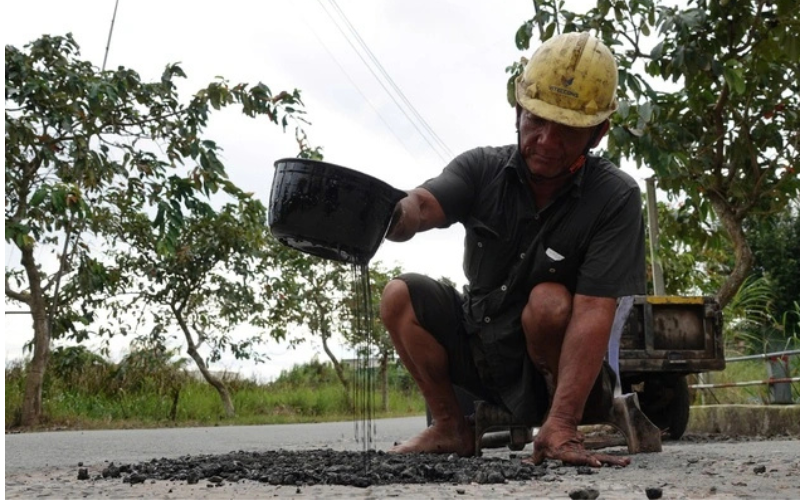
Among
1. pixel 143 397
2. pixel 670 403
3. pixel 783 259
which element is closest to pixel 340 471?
pixel 670 403

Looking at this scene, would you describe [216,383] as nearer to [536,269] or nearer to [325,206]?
[536,269]

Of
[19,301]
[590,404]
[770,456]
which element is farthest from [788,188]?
[19,301]

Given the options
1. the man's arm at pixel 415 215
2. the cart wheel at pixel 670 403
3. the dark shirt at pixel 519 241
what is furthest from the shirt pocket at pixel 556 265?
the cart wheel at pixel 670 403

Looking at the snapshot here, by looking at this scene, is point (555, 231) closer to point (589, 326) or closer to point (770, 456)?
point (589, 326)

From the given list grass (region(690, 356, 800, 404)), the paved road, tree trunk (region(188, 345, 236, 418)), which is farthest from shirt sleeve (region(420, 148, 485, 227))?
tree trunk (region(188, 345, 236, 418))

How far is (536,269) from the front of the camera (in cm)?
371

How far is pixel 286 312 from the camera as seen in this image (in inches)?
587

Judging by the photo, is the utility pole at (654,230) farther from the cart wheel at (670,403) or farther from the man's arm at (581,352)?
the man's arm at (581,352)

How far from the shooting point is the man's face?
3559 millimetres

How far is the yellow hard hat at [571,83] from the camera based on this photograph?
3535 millimetres

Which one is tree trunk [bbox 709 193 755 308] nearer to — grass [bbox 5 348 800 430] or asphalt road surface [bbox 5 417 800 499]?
grass [bbox 5 348 800 430]

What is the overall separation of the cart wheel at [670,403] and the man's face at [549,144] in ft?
10.4

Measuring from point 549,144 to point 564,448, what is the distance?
1.07 metres

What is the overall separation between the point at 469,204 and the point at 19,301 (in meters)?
7.64
